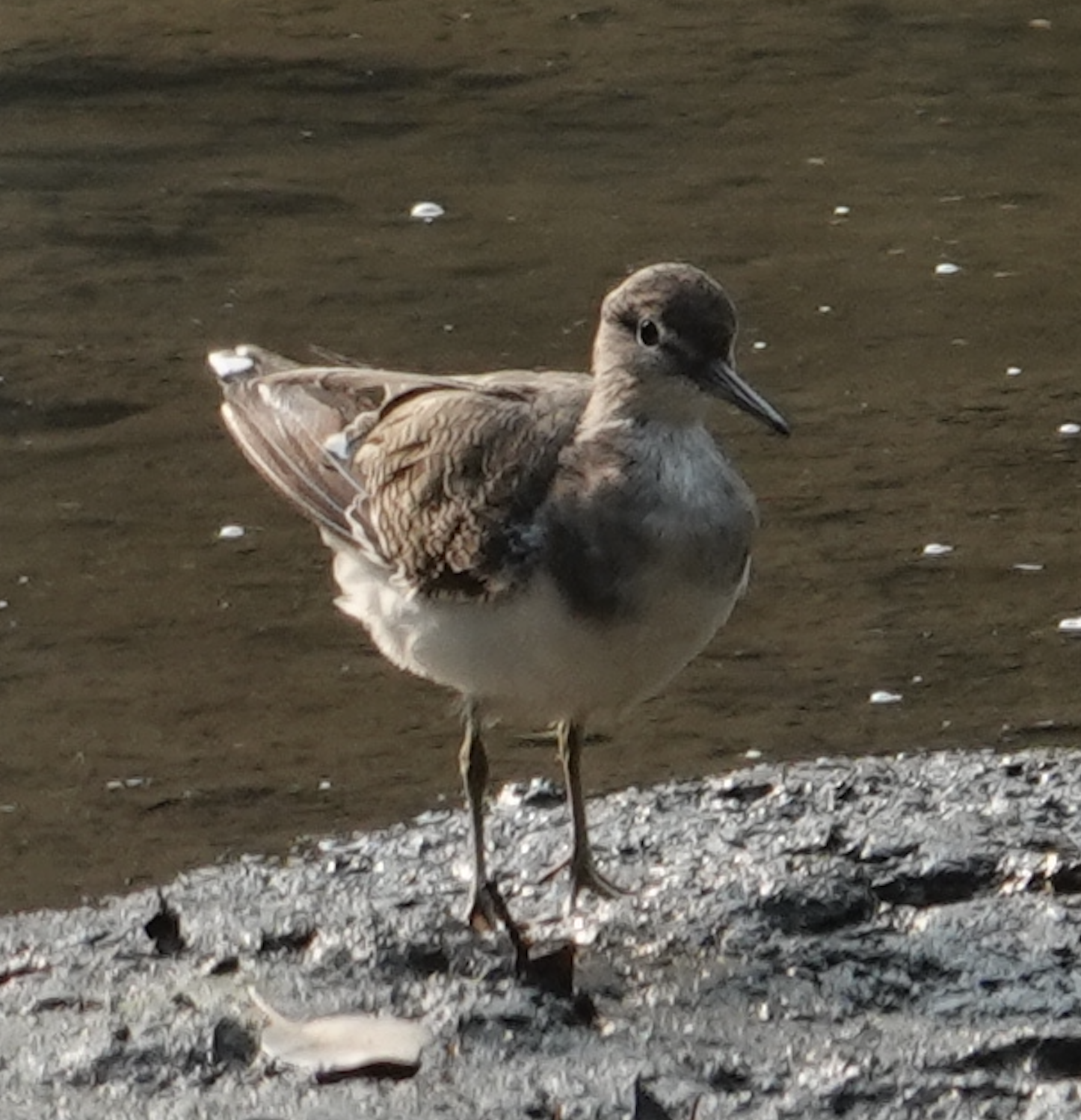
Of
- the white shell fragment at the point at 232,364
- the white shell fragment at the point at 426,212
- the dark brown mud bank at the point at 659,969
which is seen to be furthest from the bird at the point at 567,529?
the white shell fragment at the point at 426,212

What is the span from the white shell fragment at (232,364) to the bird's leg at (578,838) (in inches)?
47.8

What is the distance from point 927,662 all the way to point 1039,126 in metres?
4.55

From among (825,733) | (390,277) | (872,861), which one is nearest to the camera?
(872,861)

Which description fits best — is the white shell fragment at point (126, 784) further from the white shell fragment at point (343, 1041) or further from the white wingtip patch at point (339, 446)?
the white shell fragment at point (343, 1041)

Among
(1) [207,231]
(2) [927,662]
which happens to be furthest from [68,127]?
(2) [927,662]

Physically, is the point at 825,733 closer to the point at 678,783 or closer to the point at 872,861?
the point at 678,783

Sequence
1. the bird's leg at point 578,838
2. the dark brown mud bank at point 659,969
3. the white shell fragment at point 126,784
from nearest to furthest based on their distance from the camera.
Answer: the dark brown mud bank at point 659,969 → the bird's leg at point 578,838 → the white shell fragment at point 126,784

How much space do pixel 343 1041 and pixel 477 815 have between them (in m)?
0.80

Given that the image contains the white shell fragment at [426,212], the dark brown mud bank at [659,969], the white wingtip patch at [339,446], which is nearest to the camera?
the dark brown mud bank at [659,969]

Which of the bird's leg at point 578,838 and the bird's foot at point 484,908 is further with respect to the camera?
the bird's leg at point 578,838

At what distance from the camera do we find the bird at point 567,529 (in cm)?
466

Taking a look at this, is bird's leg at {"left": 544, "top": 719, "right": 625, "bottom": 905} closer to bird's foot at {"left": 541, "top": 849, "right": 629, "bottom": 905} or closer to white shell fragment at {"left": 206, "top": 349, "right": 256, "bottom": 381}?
bird's foot at {"left": 541, "top": 849, "right": 629, "bottom": 905}

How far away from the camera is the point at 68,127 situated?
10609 mm

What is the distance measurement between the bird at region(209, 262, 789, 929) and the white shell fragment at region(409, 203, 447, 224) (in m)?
4.50
